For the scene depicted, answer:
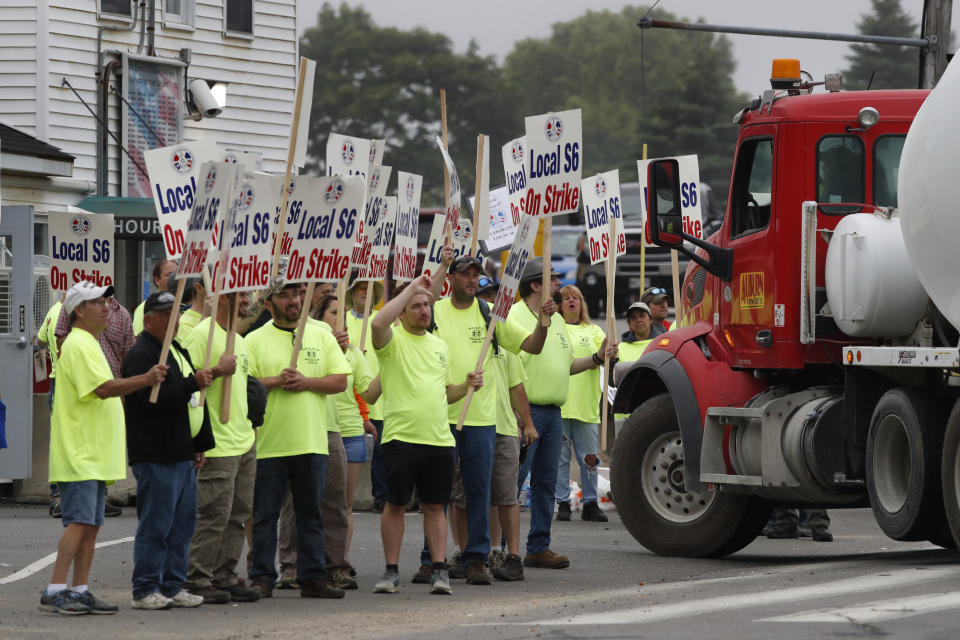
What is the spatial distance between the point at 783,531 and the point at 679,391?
2.20m

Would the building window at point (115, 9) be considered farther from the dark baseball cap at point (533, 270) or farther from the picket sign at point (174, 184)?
the dark baseball cap at point (533, 270)

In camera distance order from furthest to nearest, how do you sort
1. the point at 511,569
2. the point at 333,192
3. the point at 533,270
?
the point at 533,270 < the point at 511,569 < the point at 333,192

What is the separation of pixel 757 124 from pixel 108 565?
204 inches

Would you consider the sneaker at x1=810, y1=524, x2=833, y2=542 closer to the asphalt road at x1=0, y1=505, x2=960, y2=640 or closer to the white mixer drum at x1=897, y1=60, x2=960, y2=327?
the asphalt road at x1=0, y1=505, x2=960, y2=640

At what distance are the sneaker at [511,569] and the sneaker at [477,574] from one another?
0.27 metres

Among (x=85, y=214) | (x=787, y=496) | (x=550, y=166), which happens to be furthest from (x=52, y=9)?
(x=787, y=496)

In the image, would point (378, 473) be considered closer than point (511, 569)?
No

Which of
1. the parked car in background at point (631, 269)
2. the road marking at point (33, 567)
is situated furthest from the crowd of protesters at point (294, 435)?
the parked car in background at point (631, 269)

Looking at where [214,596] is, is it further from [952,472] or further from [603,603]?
[952,472]

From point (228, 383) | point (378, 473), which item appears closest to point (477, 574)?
point (228, 383)

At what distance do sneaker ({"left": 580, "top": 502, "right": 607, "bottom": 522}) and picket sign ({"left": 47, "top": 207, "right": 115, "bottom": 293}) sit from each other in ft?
14.8

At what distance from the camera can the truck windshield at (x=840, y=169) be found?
11.9 m

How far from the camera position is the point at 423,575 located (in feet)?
37.1

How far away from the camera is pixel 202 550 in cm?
1023
